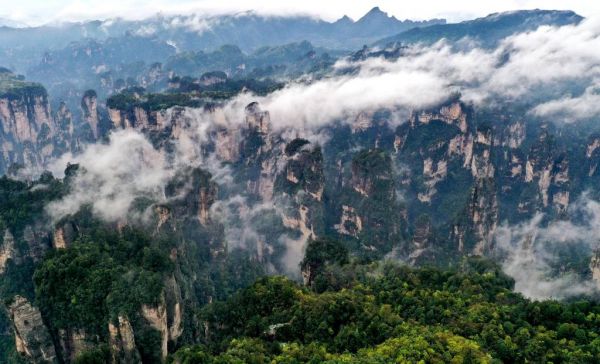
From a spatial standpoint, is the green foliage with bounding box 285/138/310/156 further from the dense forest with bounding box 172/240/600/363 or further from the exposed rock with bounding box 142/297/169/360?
the exposed rock with bounding box 142/297/169/360

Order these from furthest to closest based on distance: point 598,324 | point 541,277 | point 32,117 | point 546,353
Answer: point 32,117 < point 541,277 < point 598,324 < point 546,353

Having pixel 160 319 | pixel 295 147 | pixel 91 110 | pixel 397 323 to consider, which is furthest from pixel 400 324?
pixel 91 110

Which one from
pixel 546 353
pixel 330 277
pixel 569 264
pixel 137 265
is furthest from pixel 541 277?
pixel 137 265

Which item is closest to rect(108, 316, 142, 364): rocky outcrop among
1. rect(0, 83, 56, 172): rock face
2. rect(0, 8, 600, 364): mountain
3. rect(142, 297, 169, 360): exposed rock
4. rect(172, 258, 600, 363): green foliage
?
rect(0, 8, 600, 364): mountain

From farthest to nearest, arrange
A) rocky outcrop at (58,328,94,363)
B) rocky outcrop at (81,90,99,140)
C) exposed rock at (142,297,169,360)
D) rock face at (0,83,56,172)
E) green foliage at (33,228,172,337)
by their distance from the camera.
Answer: rocky outcrop at (81,90,99,140) → rock face at (0,83,56,172) → rocky outcrop at (58,328,94,363) → green foliage at (33,228,172,337) → exposed rock at (142,297,169,360)

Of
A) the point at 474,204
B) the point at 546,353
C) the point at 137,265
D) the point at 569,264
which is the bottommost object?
the point at 569,264

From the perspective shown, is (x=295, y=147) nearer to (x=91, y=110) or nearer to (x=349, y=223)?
(x=349, y=223)

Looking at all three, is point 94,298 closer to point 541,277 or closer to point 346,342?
point 346,342

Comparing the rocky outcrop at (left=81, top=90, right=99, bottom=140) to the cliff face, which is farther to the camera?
the rocky outcrop at (left=81, top=90, right=99, bottom=140)

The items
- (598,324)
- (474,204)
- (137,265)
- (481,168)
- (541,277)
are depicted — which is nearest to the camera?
(598,324)
